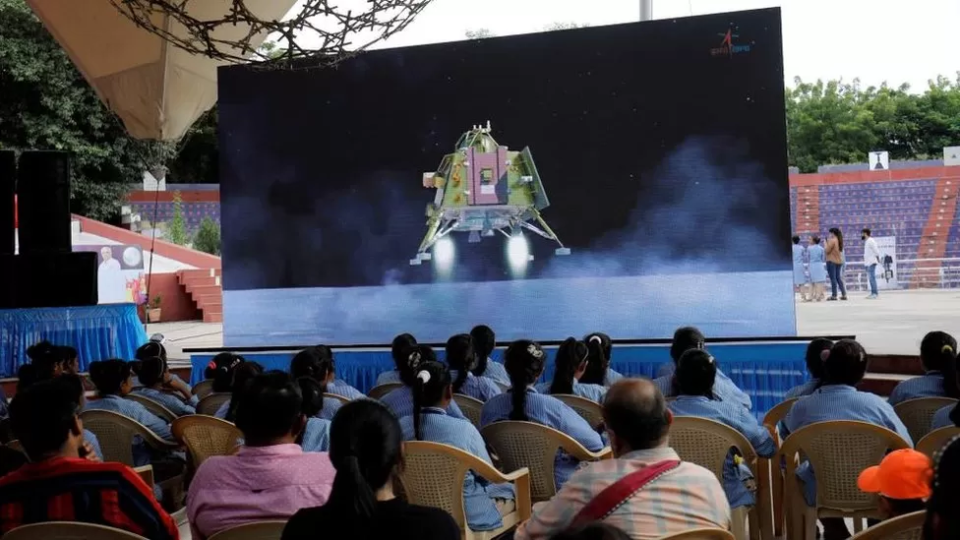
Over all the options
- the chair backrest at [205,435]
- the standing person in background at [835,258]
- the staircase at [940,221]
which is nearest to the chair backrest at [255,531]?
the chair backrest at [205,435]

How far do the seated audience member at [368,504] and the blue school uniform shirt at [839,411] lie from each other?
6.60 feet

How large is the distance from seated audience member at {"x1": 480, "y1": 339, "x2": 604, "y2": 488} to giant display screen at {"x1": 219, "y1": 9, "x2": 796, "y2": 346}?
4.12 metres

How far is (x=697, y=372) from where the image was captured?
3.90 meters

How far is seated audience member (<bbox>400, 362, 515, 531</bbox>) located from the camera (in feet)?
11.7

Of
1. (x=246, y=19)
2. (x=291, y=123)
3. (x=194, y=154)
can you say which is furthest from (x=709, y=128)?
(x=194, y=154)

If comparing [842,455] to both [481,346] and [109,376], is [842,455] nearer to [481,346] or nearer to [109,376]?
[481,346]

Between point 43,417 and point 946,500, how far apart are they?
2.26 metres

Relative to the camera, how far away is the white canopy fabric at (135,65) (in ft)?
28.9

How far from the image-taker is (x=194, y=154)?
30.1 metres

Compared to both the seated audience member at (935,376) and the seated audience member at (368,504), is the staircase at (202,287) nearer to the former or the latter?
the seated audience member at (935,376)

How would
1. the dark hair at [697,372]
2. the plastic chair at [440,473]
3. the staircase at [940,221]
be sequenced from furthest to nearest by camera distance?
the staircase at [940,221] → the dark hair at [697,372] → the plastic chair at [440,473]

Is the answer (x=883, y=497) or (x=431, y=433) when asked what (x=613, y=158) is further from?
(x=883, y=497)

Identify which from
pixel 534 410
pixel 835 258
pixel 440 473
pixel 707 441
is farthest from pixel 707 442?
pixel 835 258

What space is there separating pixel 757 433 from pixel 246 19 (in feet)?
8.17
